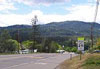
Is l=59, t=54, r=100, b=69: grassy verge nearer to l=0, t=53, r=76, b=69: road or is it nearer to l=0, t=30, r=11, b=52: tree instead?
l=0, t=53, r=76, b=69: road

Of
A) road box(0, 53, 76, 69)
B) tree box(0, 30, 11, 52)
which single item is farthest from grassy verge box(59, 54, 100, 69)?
tree box(0, 30, 11, 52)

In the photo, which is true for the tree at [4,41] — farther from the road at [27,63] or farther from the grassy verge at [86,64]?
the grassy verge at [86,64]

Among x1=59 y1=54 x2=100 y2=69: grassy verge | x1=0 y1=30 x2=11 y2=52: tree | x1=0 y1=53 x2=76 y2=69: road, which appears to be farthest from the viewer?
x1=0 y1=30 x2=11 y2=52: tree

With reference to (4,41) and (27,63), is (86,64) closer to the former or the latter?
(27,63)

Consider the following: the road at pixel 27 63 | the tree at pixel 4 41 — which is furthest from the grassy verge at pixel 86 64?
the tree at pixel 4 41

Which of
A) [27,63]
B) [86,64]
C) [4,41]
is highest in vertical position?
[4,41]

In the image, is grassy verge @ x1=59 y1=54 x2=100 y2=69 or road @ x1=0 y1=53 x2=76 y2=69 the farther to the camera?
road @ x1=0 y1=53 x2=76 y2=69

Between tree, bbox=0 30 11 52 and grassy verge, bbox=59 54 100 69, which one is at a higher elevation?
tree, bbox=0 30 11 52

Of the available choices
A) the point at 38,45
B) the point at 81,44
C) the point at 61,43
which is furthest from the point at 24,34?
the point at 81,44

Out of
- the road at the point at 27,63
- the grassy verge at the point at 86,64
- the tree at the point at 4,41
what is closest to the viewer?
the grassy verge at the point at 86,64

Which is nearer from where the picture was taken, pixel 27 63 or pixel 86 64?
pixel 86 64

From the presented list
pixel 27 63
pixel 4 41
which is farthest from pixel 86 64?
pixel 4 41

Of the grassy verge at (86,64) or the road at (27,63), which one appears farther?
the road at (27,63)

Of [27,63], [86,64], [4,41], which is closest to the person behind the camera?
[86,64]
